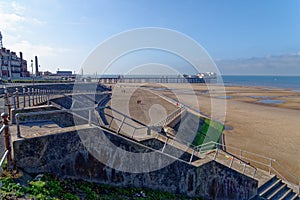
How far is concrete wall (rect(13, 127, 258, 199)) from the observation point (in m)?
4.46

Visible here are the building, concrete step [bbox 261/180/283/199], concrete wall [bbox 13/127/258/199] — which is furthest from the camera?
the building

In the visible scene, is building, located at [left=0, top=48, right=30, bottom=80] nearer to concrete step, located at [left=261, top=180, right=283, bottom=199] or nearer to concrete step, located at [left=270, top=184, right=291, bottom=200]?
concrete step, located at [left=261, top=180, right=283, bottom=199]

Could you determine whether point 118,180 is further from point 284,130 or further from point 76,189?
point 284,130

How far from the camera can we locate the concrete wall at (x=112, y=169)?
4461 millimetres

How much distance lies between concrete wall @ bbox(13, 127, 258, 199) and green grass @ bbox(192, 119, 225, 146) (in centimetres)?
721

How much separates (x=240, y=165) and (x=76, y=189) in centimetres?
787

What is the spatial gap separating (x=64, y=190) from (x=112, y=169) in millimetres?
1532

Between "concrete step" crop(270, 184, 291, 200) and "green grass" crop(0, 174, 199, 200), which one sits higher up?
"green grass" crop(0, 174, 199, 200)

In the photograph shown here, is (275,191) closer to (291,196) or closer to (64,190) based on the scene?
(291,196)

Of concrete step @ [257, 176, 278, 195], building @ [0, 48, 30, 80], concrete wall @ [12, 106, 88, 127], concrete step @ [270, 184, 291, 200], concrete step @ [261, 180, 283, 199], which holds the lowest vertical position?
concrete step @ [270, 184, 291, 200]

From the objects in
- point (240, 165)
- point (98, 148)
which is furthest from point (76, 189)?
point (240, 165)

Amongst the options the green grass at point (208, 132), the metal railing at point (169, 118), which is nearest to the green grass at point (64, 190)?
the metal railing at point (169, 118)

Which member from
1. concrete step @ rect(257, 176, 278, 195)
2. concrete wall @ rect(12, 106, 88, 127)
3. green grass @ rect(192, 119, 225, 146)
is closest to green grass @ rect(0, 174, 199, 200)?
concrete wall @ rect(12, 106, 88, 127)

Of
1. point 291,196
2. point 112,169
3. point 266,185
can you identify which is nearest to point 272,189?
point 266,185
